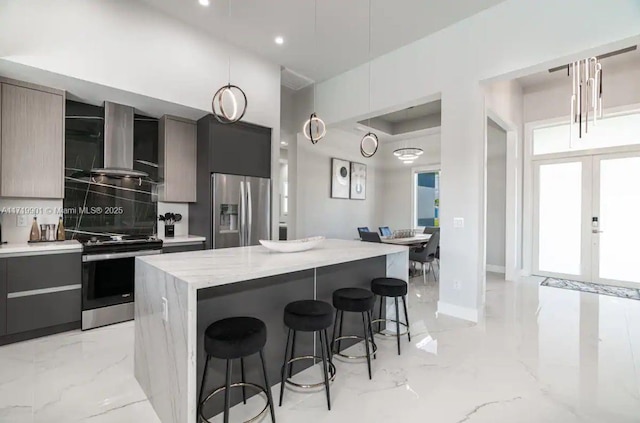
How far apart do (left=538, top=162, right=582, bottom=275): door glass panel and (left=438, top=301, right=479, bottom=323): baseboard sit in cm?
345

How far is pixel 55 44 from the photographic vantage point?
2971 millimetres

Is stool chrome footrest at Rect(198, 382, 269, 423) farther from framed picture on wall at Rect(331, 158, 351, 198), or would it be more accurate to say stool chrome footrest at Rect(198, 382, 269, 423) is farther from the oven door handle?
framed picture on wall at Rect(331, 158, 351, 198)

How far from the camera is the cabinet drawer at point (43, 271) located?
9.25ft

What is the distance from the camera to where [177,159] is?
14.0 ft

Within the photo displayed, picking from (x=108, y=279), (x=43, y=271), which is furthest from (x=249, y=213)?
(x=43, y=271)

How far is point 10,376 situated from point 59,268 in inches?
40.8

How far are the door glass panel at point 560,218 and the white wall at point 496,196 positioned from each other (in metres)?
0.64

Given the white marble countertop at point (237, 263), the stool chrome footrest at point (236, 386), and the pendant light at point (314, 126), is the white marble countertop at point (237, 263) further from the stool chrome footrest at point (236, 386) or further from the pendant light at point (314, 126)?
the pendant light at point (314, 126)

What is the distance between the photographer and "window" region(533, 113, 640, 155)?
16.7 ft

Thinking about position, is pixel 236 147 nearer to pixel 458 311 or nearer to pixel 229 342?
pixel 229 342

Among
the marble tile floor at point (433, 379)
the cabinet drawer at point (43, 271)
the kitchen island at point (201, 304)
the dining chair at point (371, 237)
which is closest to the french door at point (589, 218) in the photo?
the marble tile floor at point (433, 379)

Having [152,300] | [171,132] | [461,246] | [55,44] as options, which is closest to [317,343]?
[152,300]

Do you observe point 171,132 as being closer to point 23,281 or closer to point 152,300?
point 23,281

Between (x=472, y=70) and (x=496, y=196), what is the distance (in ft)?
11.7
